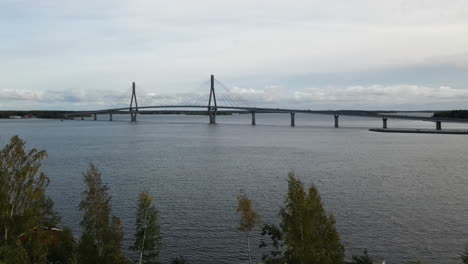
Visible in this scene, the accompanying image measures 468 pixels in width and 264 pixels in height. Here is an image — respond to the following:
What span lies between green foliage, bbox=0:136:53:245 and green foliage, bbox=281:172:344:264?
656 cm

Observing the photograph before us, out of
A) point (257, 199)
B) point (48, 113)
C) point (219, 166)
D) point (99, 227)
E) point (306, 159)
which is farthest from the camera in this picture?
point (48, 113)

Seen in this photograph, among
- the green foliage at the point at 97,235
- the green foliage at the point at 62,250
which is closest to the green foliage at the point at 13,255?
the green foliage at the point at 97,235

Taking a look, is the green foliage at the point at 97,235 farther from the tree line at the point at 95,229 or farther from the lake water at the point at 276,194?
the lake water at the point at 276,194

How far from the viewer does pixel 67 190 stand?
24.2 metres

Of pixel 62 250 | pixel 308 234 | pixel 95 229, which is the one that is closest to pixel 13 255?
pixel 95 229

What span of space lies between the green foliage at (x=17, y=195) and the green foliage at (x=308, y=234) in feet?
21.5

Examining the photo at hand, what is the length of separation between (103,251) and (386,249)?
30.4 feet

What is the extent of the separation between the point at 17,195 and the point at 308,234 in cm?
763

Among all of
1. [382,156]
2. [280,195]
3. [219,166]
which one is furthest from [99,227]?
[382,156]

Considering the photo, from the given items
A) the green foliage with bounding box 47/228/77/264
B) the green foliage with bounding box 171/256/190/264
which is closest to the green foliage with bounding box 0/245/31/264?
the green foliage with bounding box 47/228/77/264

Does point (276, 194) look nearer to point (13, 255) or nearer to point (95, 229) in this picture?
point (95, 229)

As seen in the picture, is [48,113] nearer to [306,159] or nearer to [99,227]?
[306,159]

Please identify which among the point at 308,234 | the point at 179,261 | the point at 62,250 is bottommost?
the point at 179,261

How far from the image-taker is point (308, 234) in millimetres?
11445
